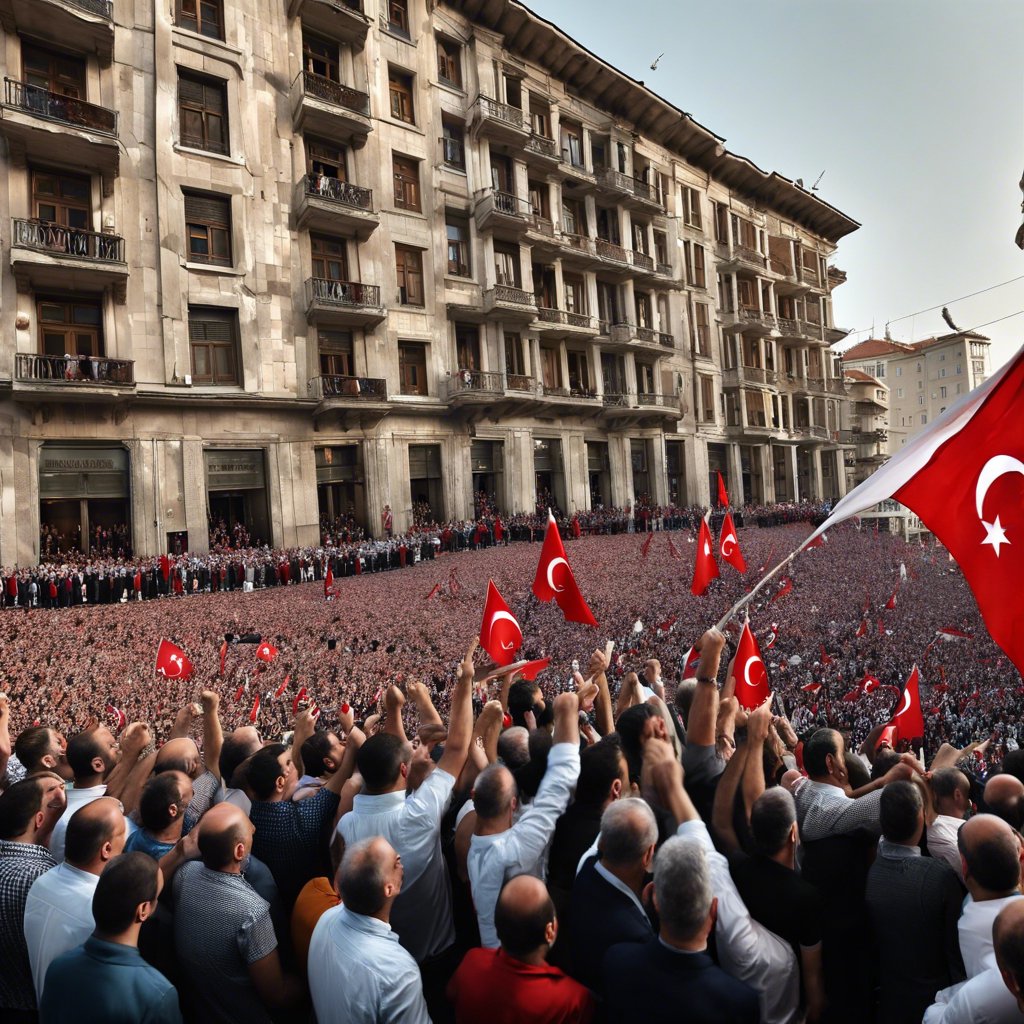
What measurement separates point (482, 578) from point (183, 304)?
1103 cm

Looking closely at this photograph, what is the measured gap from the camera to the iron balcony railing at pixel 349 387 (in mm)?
20141

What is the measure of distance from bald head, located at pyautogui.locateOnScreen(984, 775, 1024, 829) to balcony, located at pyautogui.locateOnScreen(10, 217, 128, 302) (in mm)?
19374

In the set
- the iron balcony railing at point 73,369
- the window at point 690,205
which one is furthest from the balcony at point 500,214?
the window at point 690,205

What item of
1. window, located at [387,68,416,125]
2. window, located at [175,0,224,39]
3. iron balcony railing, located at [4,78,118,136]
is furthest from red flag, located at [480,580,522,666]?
window, located at [387,68,416,125]

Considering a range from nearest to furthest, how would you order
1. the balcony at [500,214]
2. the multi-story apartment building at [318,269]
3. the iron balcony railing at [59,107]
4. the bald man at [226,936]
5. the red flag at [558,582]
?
the bald man at [226,936]
the red flag at [558,582]
the iron balcony railing at [59,107]
the multi-story apartment building at [318,269]
the balcony at [500,214]

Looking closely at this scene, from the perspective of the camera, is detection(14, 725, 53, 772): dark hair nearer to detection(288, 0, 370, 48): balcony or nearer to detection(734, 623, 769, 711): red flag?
detection(734, 623, 769, 711): red flag

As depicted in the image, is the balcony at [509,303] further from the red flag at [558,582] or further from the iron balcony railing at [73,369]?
the red flag at [558,582]

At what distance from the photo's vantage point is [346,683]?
873 cm

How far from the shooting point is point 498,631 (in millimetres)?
6762

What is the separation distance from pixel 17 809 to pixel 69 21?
67.7 feet

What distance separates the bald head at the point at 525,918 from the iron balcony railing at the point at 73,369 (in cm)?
1765

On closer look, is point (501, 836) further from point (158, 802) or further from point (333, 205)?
point (333, 205)

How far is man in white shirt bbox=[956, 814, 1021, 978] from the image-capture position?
2152 millimetres

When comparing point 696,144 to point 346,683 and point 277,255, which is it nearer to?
point 277,255
